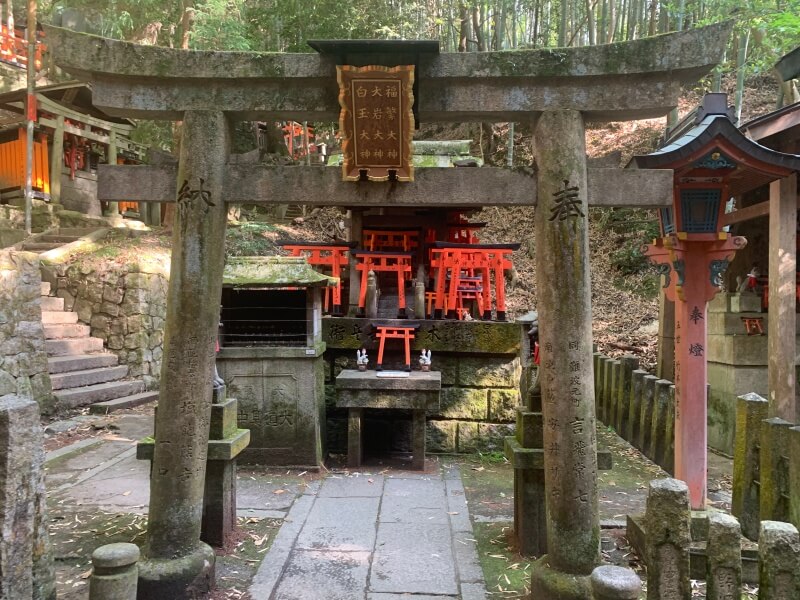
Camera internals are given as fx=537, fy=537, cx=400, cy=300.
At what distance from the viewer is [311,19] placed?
645 inches

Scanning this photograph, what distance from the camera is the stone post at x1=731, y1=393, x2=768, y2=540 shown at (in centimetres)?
486

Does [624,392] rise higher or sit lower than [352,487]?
higher

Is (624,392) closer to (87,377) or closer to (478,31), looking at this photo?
(87,377)

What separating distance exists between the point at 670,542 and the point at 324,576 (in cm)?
264

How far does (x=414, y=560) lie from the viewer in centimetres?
459

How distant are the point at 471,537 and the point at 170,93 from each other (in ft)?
15.4

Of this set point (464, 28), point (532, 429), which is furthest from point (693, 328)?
point (464, 28)

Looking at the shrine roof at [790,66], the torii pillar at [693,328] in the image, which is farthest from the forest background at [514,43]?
the torii pillar at [693,328]

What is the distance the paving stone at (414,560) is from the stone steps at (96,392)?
23.4 feet

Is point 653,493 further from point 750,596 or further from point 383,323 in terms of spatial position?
point 383,323

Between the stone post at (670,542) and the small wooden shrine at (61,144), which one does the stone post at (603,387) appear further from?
the small wooden shrine at (61,144)

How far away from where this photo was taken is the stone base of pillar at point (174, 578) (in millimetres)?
3748

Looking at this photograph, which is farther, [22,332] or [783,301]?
[22,332]

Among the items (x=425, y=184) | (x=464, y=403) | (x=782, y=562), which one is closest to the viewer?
(x=782, y=562)
